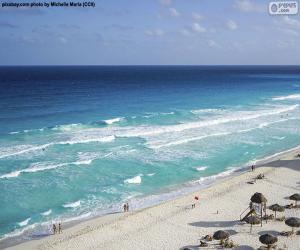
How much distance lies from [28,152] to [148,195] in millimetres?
13626

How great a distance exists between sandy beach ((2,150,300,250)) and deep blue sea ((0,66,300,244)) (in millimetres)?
1929

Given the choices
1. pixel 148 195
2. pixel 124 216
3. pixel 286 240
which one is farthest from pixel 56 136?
pixel 286 240

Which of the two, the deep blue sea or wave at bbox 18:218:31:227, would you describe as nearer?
wave at bbox 18:218:31:227

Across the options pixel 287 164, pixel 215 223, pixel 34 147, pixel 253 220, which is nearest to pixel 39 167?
pixel 34 147

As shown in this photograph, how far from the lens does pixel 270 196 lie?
2723 centimetres

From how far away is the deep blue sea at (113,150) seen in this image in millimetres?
26641

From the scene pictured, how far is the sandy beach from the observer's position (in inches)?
806

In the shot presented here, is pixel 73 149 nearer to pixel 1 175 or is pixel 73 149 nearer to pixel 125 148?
pixel 125 148

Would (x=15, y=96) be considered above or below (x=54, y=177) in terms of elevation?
above

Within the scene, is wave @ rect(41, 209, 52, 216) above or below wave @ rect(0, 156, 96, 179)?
below

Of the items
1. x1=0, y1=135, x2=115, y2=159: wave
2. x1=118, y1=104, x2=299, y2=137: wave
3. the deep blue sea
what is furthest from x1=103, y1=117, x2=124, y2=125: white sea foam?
x1=0, y1=135, x2=115, y2=159: wave

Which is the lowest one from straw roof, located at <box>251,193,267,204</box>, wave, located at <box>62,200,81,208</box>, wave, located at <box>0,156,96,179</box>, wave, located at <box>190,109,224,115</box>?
wave, located at <box>62,200,81,208</box>

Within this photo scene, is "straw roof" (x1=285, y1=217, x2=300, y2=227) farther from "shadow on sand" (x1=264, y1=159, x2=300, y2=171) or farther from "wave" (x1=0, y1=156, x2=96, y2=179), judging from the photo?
"wave" (x1=0, y1=156, x2=96, y2=179)

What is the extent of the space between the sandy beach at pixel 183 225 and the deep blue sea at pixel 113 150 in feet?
6.33
